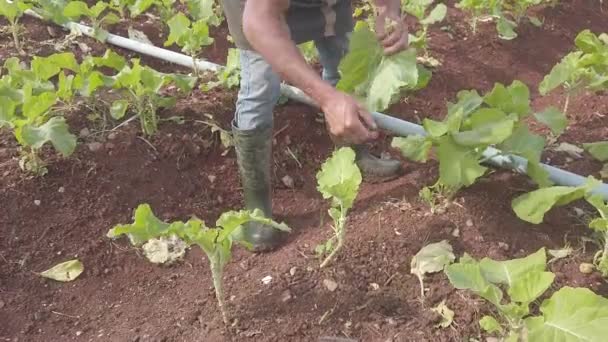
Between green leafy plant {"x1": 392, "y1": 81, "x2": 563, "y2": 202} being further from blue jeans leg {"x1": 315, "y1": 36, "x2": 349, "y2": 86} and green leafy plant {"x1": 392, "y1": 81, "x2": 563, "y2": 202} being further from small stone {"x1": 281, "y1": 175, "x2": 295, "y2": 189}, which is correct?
small stone {"x1": 281, "y1": 175, "x2": 295, "y2": 189}

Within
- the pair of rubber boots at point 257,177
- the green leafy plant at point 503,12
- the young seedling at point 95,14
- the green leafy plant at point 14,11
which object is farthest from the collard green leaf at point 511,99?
the green leafy plant at point 14,11

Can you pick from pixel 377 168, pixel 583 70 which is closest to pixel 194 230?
pixel 377 168

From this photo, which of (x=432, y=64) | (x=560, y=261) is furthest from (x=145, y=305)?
(x=432, y=64)

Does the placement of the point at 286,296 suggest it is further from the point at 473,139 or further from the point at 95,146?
the point at 95,146

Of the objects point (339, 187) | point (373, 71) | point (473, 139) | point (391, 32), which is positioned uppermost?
point (391, 32)

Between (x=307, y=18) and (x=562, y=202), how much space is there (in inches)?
45.0

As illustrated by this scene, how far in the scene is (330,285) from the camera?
2.46 metres

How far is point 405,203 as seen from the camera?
9.28 feet

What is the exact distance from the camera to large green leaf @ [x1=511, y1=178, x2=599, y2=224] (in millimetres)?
2443

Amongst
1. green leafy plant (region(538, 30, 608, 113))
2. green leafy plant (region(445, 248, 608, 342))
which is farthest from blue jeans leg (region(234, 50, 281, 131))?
green leafy plant (region(538, 30, 608, 113))

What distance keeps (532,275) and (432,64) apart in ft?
6.83

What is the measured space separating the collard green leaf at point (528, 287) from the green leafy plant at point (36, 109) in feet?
5.72

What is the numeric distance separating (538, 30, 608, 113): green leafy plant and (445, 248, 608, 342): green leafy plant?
3.99 feet

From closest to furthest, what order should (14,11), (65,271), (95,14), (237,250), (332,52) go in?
(65,271) < (237,250) < (332,52) < (14,11) < (95,14)
